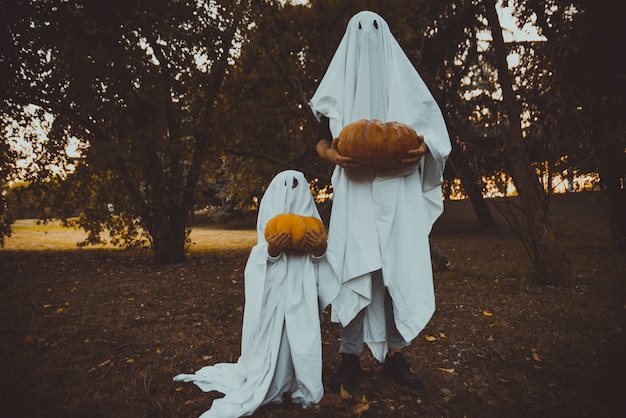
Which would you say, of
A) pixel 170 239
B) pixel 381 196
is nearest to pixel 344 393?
pixel 381 196

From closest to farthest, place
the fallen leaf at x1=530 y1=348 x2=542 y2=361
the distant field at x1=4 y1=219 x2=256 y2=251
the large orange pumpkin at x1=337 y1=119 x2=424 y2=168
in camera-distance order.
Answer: the large orange pumpkin at x1=337 y1=119 x2=424 y2=168
the fallen leaf at x1=530 y1=348 x2=542 y2=361
the distant field at x1=4 y1=219 x2=256 y2=251

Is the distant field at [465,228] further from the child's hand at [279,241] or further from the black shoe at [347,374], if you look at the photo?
the child's hand at [279,241]

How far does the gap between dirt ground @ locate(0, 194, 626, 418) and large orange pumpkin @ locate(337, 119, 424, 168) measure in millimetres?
1689

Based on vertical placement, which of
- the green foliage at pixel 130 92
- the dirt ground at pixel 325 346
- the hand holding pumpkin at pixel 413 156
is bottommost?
the dirt ground at pixel 325 346

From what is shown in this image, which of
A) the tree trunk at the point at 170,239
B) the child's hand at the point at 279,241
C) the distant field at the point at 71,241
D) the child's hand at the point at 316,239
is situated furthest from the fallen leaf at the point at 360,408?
the tree trunk at the point at 170,239

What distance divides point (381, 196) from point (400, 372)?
1397 millimetres

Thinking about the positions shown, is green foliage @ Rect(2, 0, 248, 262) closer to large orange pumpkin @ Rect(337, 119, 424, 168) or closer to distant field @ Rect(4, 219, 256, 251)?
distant field @ Rect(4, 219, 256, 251)

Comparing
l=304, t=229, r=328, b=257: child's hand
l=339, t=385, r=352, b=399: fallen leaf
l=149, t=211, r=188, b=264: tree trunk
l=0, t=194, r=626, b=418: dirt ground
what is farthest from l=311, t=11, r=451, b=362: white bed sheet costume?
l=149, t=211, r=188, b=264: tree trunk

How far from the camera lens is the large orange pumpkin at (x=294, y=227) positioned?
8.71 feet

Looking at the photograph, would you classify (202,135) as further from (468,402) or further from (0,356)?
(468,402)

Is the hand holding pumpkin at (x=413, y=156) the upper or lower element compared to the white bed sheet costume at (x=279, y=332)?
upper

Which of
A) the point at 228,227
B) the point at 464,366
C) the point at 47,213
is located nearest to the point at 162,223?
the point at 47,213

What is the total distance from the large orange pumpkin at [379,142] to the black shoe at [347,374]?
1499mm

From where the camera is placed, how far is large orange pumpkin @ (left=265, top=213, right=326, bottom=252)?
2.65 meters
